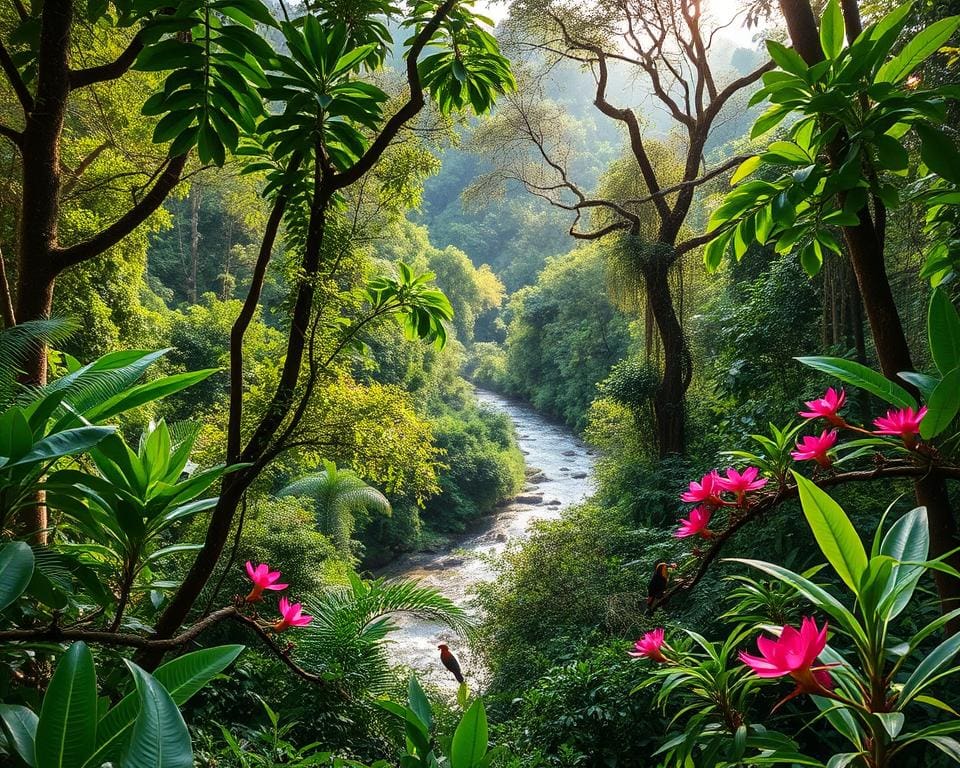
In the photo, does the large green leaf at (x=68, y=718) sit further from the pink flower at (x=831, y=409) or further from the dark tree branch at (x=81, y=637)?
the pink flower at (x=831, y=409)

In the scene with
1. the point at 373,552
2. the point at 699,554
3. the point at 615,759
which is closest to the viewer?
the point at 699,554

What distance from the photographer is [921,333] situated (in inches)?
124

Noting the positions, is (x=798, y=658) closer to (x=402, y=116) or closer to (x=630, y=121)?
(x=402, y=116)

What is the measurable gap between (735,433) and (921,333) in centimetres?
157

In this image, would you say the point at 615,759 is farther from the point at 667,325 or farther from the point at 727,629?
the point at 667,325

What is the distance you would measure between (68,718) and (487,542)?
9477mm

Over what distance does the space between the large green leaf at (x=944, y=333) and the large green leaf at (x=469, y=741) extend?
63 cm

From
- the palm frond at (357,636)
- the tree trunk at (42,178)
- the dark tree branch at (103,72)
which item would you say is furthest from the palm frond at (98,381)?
the palm frond at (357,636)

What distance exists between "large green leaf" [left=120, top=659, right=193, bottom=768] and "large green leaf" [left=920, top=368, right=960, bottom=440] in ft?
2.28

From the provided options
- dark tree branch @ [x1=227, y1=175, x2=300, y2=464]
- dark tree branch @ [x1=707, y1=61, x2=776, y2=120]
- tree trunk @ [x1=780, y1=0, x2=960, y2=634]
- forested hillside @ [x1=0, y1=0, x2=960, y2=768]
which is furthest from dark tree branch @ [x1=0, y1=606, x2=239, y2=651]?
dark tree branch @ [x1=707, y1=61, x2=776, y2=120]

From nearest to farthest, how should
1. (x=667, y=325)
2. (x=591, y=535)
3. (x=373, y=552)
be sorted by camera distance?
(x=591, y=535) < (x=667, y=325) < (x=373, y=552)

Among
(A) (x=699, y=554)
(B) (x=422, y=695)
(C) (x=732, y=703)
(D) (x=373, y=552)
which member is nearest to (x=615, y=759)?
(C) (x=732, y=703)

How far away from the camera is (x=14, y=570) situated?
53cm

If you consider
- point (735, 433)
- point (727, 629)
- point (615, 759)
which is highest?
point (735, 433)
